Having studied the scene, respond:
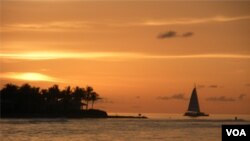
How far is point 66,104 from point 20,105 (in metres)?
18.9

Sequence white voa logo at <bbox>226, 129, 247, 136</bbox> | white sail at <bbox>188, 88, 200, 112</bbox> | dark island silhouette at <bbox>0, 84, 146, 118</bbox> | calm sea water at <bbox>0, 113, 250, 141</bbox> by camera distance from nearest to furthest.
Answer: white voa logo at <bbox>226, 129, 247, 136</bbox>, calm sea water at <bbox>0, 113, 250, 141</bbox>, dark island silhouette at <bbox>0, 84, 146, 118</bbox>, white sail at <bbox>188, 88, 200, 112</bbox>

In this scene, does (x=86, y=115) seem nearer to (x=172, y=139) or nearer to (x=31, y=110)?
(x=31, y=110)

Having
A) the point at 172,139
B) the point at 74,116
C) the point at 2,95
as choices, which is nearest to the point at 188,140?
the point at 172,139

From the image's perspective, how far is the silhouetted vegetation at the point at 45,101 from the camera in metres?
143

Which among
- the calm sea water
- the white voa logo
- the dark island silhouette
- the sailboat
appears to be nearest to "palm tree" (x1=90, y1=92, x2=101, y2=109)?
the dark island silhouette

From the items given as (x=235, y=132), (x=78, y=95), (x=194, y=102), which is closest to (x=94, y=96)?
(x=78, y=95)

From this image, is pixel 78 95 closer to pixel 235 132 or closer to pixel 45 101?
pixel 45 101

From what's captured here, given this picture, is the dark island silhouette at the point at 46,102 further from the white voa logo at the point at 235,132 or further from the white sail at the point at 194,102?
the white voa logo at the point at 235,132

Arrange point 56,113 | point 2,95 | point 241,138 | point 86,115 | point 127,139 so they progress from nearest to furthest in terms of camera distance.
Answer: point 241,138
point 127,139
point 2,95
point 56,113
point 86,115

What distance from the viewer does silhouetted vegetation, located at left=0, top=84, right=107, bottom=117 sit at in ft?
468

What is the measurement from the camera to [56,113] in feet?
506

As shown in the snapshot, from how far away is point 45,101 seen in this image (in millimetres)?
156750

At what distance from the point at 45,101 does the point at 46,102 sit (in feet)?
2.03

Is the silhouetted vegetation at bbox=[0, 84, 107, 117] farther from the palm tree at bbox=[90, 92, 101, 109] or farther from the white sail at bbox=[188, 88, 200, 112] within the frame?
the white sail at bbox=[188, 88, 200, 112]
